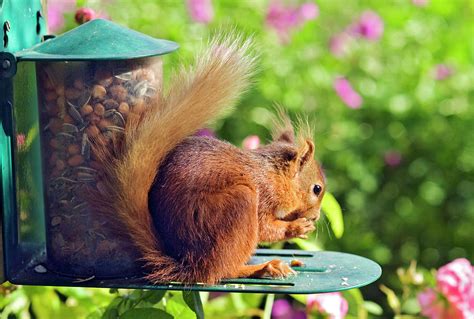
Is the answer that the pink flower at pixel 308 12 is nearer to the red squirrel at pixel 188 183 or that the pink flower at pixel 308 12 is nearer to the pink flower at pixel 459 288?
the pink flower at pixel 459 288

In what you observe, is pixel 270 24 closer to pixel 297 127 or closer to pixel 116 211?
pixel 297 127

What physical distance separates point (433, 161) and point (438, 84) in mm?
405

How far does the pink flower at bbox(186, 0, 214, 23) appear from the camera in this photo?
16.4 ft

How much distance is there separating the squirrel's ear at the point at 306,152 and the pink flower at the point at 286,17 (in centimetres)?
282

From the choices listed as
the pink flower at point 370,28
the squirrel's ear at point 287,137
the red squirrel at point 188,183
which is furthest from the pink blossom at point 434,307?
the pink flower at point 370,28

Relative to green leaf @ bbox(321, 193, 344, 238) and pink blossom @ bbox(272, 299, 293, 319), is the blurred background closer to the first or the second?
pink blossom @ bbox(272, 299, 293, 319)

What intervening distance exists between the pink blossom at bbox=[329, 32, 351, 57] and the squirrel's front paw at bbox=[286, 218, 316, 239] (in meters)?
2.94

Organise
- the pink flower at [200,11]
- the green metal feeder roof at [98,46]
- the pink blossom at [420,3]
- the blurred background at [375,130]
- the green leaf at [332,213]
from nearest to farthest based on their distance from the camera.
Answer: the green metal feeder roof at [98,46] < the green leaf at [332,213] < the blurred background at [375,130] < the pink flower at [200,11] < the pink blossom at [420,3]

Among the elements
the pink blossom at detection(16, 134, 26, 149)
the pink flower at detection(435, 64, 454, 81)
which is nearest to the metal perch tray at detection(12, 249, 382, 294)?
the pink blossom at detection(16, 134, 26, 149)

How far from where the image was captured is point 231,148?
2281mm

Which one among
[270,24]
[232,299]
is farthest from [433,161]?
[232,299]

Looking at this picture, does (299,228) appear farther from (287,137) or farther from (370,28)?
(370,28)

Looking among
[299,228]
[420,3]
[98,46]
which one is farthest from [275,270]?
[420,3]

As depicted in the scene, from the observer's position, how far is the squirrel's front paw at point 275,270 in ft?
7.47
